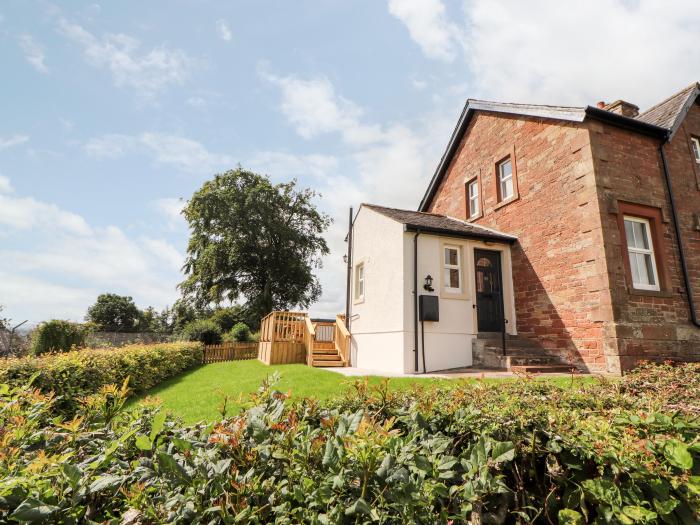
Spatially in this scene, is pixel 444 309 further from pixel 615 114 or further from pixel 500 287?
pixel 615 114

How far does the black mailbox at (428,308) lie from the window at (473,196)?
530 cm

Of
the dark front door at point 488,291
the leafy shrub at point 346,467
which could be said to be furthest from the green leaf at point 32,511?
the dark front door at point 488,291

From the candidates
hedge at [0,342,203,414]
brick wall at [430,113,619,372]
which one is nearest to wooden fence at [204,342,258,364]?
hedge at [0,342,203,414]

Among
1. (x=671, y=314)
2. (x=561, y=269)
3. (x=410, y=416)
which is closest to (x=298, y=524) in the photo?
(x=410, y=416)

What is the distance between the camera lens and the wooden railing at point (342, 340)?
1305 centimetres

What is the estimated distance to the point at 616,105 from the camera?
11.9 m

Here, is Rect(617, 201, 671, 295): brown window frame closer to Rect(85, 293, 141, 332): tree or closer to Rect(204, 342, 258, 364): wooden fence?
Rect(204, 342, 258, 364): wooden fence

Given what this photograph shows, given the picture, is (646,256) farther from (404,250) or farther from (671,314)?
(404,250)

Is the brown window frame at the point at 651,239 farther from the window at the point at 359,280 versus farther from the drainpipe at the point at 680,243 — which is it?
the window at the point at 359,280

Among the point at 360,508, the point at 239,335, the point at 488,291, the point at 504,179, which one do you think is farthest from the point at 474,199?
the point at 239,335

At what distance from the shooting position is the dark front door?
36.1 feet

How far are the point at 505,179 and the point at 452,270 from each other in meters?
4.22

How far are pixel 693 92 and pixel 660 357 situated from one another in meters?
8.76

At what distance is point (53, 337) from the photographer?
45.2ft
